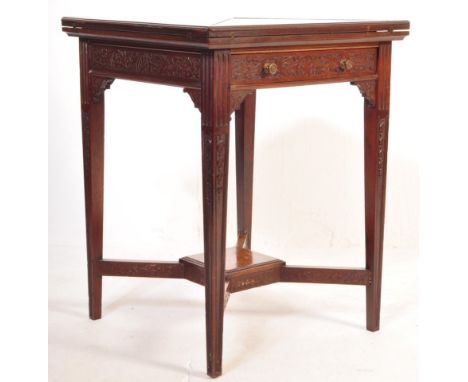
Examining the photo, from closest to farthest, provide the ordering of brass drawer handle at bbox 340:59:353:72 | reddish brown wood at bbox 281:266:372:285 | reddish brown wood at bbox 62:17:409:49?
reddish brown wood at bbox 62:17:409:49 → brass drawer handle at bbox 340:59:353:72 → reddish brown wood at bbox 281:266:372:285

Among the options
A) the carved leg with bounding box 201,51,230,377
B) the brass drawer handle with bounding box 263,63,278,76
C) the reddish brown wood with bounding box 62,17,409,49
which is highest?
the reddish brown wood with bounding box 62,17,409,49

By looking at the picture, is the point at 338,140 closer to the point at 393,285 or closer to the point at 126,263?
the point at 393,285

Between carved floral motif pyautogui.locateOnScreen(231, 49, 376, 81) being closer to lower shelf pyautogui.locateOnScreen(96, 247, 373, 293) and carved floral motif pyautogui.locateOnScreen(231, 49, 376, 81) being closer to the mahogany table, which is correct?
the mahogany table

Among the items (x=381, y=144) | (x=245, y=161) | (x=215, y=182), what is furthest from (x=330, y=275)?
(x=215, y=182)

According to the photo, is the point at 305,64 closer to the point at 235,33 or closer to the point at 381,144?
the point at 235,33

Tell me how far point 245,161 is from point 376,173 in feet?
2.07

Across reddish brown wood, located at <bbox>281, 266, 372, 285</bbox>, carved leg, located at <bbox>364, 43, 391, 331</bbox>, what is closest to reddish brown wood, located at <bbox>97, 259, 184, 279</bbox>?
reddish brown wood, located at <bbox>281, 266, 372, 285</bbox>

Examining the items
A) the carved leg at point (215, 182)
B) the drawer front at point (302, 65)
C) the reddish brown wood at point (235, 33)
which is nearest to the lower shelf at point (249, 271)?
the carved leg at point (215, 182)

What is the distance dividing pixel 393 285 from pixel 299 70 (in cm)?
123

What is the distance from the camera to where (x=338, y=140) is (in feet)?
13.4

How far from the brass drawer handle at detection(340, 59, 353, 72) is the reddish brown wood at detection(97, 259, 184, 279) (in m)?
0.89

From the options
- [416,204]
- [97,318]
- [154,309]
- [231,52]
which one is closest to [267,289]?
[154,309]

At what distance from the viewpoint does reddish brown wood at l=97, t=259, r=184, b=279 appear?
3143 millimetres

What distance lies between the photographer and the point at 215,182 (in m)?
2.60
